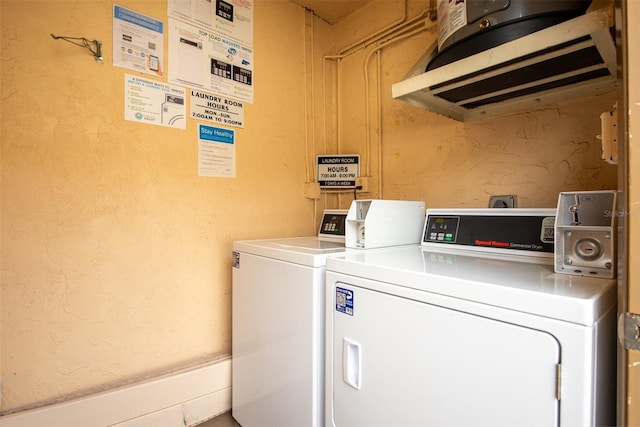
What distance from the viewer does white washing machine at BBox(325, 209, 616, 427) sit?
57 centimetres

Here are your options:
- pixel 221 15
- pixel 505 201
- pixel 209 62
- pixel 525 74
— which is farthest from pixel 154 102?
pixel 505 201

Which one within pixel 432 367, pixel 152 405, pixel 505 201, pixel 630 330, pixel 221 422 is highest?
pixel 505 201

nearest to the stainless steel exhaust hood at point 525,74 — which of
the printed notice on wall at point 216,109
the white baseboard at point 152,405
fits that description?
the printed notice on wall at point 216,109

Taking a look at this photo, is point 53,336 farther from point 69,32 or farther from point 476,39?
point 476,39

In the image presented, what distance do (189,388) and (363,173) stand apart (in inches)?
59.2

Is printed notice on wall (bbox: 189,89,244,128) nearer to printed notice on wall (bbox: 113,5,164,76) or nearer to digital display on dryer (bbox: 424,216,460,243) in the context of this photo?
printed notice on wall (bbox: 113,5,164,76)

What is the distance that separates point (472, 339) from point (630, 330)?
25 centimetres

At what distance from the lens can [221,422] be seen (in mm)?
1550

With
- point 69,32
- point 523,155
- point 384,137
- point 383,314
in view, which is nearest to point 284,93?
point 384,137

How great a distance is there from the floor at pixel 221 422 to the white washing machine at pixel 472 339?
0.79 meters

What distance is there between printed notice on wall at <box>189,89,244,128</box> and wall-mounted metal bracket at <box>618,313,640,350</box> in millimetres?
1658

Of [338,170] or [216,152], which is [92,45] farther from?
[338,170]

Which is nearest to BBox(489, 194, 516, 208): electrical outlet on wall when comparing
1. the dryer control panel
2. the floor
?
the dryer control panel

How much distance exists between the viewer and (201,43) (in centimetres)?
159
